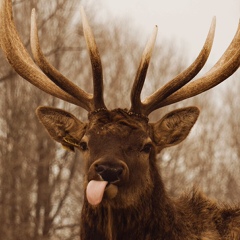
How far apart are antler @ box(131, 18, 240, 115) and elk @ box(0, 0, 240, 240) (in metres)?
0.01

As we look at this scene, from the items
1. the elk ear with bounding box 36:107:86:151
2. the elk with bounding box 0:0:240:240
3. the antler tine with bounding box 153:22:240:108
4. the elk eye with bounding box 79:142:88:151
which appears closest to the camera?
the elk with bounding box 0:0:240:240

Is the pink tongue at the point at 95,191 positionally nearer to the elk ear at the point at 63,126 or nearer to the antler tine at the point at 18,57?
the elk ear at the point at 63,126

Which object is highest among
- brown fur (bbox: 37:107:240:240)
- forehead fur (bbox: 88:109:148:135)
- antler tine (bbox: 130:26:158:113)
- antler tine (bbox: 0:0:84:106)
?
antler tine (bbox: 0:0:84:106)

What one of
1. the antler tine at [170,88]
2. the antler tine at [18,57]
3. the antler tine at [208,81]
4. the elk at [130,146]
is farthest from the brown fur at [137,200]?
the antler tine at [18,57]

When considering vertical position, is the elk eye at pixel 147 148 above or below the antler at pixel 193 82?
below

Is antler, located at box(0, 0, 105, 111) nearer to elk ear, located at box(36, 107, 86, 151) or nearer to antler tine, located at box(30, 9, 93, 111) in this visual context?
antler tine, located at box(30, 9, 93, 111)

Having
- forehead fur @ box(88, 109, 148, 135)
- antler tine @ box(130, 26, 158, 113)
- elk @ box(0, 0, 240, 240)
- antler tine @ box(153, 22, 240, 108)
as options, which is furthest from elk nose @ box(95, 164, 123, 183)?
antler tine @ box(153, 22, 240, 108)

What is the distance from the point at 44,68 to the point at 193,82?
157 centimetres

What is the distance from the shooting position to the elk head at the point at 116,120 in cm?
659

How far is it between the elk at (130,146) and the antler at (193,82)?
0.01 m

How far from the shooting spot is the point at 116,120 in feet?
23.1

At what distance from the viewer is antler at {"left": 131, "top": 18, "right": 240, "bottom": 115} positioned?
295 inches

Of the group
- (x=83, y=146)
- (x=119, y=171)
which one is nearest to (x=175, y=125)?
(x=83, y=146)

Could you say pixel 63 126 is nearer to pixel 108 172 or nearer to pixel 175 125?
pixel 175 125
